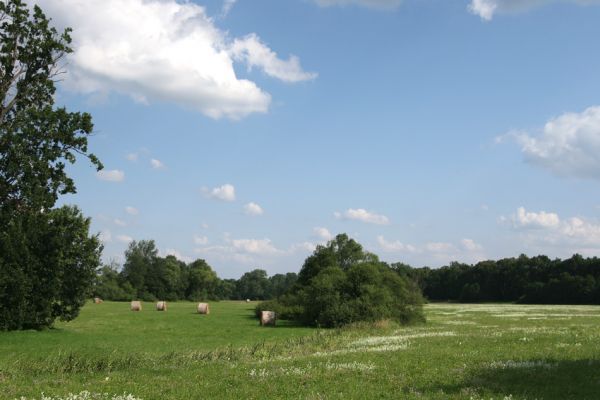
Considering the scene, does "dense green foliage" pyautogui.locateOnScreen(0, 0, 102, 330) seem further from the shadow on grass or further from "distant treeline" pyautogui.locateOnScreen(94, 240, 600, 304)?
"distant treeline" pyautogui.locateOnScreen(94, 240, 600, 304)

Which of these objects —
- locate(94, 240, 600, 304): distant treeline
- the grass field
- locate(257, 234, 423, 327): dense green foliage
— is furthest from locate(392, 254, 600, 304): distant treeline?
the grass field

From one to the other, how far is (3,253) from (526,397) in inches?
1356

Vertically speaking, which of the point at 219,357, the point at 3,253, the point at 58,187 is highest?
the point at 58,187

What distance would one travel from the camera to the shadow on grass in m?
12.5

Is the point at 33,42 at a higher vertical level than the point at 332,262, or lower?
higher

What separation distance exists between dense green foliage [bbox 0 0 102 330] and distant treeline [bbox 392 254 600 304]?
82944mm

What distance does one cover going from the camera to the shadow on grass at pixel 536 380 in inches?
493

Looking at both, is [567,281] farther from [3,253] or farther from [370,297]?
[3,253]

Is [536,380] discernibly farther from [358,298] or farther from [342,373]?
[358,298]

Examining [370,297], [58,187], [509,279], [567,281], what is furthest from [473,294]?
[58,187]

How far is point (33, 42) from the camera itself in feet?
122

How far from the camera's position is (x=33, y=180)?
36.3 m

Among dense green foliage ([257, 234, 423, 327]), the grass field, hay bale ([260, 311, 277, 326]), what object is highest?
dense green foliage ([257, 234, 423, 327])

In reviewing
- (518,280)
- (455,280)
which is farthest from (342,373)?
(455,280)
